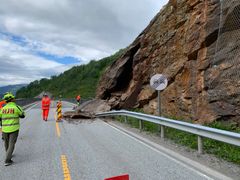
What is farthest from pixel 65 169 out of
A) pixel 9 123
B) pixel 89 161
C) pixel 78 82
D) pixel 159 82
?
pixel 78 82

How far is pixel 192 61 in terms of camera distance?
13.7 meters

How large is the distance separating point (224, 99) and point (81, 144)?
18.6 ft

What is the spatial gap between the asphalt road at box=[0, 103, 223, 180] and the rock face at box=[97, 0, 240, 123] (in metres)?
3.92

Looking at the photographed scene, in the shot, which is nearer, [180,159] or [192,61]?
[180,159]

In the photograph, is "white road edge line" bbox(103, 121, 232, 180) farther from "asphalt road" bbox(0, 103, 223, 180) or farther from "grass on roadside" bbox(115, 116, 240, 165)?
"grass on roadside" bbox(115, 116, 240, 165)

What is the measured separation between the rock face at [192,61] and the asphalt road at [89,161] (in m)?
3.92

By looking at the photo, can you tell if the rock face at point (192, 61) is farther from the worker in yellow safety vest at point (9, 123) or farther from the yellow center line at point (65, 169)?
the worker in yellow safety vest at point (9, 123)

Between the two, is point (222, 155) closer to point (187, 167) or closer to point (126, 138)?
point (187, 167)

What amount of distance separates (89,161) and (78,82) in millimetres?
90272

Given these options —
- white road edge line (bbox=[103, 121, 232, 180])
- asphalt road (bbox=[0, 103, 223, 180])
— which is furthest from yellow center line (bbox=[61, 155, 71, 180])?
white road edge line (bbox=[103, 121, 232, 180])

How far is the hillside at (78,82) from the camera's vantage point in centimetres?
8112

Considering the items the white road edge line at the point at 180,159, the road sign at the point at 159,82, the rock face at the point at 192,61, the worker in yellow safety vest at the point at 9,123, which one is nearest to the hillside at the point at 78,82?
the rock face at the point at 192,61

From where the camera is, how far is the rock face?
1105 centimetres

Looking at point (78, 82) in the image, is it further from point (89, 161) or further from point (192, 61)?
point (89, 161)
